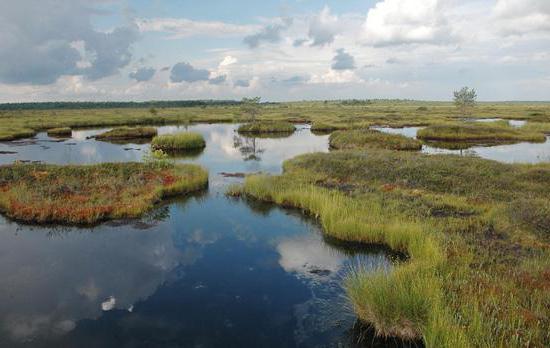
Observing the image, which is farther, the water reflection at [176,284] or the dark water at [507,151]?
the dark water at [507,151]

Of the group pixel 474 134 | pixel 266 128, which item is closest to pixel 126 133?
pixel 266 128

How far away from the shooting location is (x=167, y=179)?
28.5 m

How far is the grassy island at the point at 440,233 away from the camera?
992 cm

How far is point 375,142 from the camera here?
4881 centimetres

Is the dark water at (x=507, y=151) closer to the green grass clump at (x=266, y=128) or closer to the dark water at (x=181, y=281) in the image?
the green grass clump at (x=266, y=128)

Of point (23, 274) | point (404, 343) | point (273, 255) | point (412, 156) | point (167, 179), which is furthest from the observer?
point (412, 156)

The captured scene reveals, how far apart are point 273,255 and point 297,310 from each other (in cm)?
476

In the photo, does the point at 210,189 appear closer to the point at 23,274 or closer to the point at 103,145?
the point at 23,274

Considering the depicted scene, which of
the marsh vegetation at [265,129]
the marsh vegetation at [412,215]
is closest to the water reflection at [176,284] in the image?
the marsh vegetation at [412,215]

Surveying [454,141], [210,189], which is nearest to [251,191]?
[210,189]

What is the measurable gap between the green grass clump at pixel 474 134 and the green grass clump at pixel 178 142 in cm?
3303

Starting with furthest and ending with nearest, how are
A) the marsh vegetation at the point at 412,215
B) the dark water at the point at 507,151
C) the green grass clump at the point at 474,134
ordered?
the green grass clump at the point at 474,134, the dark water at the point at 507,151, the marsh vegetation at the point at 412,215

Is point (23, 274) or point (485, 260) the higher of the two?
point (485, 260)

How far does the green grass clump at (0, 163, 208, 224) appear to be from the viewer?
21562 mm
